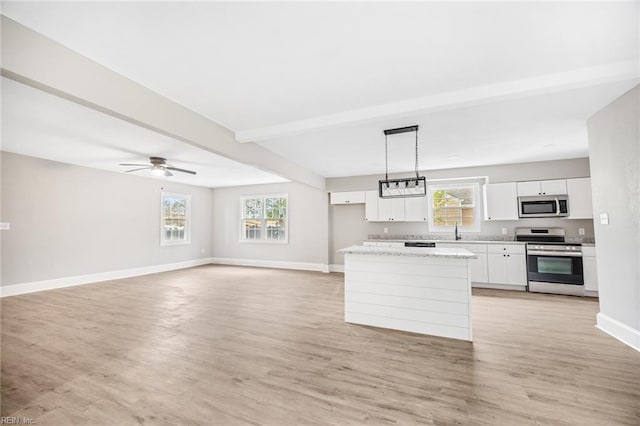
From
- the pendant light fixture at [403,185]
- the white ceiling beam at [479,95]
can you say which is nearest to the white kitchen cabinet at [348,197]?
the pendant light fixture at [403,185]

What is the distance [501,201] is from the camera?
229 inches

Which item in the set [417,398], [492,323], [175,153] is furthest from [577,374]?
[175,153]

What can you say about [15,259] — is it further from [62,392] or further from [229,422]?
[229,422]

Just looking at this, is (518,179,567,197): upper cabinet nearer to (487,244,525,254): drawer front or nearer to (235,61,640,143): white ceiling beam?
(487,244,525,254): drawer front

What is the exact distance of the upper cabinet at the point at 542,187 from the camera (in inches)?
211

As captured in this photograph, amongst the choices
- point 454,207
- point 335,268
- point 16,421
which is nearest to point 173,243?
point 335,268

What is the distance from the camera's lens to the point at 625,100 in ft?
9.53

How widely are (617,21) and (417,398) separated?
3001 mm

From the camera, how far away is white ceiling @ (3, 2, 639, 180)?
5.98 feet

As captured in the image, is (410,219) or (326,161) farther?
(410,219)

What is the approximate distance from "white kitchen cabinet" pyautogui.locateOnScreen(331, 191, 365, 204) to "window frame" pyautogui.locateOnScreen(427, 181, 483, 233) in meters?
1.63

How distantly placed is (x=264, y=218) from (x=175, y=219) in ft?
8.56

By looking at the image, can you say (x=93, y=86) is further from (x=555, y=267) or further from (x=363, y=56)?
(x=555, y=267)

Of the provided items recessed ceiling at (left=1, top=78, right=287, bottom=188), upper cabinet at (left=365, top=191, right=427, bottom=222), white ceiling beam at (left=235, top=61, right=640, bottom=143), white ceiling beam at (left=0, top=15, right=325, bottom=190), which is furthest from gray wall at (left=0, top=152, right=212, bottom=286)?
upper cabinet at (left=365, top=191, right=427, bottom=222)
